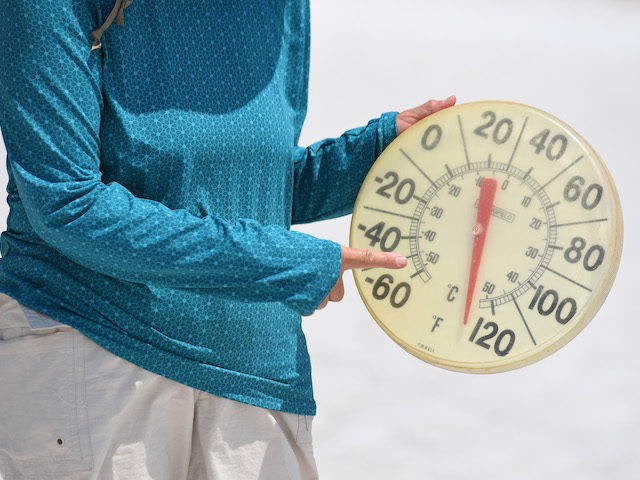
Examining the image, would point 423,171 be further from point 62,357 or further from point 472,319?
point 62,357

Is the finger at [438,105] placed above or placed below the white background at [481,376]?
above

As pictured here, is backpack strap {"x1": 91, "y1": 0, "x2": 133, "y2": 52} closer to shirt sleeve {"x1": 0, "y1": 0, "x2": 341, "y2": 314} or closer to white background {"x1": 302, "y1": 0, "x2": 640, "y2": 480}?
shirt sleeve {"x1": 0, "y1": 0, "x2": 341, "y2": 314}

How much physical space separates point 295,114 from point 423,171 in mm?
168

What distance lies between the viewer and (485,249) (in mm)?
1170

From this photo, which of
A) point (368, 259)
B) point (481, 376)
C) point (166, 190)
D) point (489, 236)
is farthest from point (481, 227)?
point (481, 376)

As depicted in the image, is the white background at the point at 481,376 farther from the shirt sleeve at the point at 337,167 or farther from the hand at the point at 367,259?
the hand at the point at 367,259

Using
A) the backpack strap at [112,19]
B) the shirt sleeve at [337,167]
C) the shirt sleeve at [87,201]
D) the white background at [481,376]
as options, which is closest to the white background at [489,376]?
the white background at [481,376]

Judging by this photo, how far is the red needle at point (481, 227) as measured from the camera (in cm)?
117

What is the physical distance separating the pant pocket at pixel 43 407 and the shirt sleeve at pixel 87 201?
0.11 meters

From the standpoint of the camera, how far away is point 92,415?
1106mm

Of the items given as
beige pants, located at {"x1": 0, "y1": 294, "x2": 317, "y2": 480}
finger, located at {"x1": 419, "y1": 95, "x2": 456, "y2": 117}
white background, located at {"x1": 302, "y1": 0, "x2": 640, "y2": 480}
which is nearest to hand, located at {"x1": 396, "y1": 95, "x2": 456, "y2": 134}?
finger, located at {"x1": 419, "y1": 95, "x2": 456, "y2": 117}

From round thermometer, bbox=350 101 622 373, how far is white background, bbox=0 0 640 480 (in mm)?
955

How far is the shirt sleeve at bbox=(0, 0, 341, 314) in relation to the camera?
1017 millimetres

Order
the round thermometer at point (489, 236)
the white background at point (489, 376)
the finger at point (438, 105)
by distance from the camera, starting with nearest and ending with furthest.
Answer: the round thermometer at point (489, 236)
the finger at point (438, 105)
the white background at point (489, 376)
